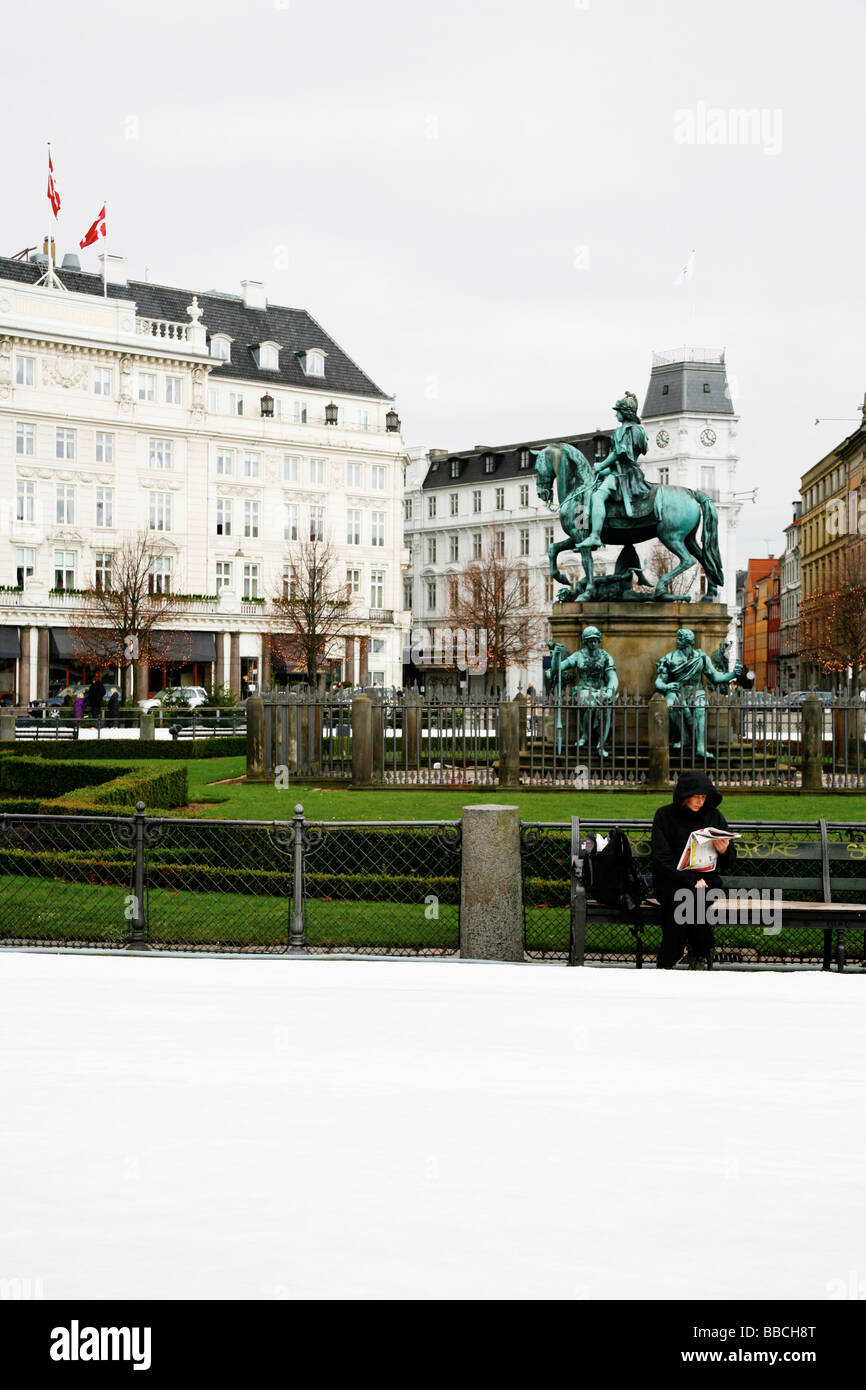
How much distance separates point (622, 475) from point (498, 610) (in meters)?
58.1

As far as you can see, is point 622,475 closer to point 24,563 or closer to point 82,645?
point 82,645

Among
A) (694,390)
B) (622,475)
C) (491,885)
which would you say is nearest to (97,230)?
(694,390)

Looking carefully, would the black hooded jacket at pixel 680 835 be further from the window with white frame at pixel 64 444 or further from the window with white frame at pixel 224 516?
the window with white frame at pixel 224 516

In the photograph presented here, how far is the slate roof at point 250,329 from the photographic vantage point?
227 ft

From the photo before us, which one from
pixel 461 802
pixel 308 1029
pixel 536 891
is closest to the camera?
pixel 308 1029

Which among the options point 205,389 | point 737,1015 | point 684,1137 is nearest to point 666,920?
point 737,1015

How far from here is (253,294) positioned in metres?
77.9

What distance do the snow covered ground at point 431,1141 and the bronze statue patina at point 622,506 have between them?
13212 mm

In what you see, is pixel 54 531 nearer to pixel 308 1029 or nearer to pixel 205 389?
pixel 205 389

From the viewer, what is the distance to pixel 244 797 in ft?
65.7

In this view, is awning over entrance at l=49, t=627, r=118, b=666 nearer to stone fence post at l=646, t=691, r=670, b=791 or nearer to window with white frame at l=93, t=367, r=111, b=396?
window with white frame at l=93, t=367, r=111, b=396

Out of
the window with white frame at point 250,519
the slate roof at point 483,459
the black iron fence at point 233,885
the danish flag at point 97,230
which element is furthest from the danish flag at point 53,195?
the black iron fence at point 233,885

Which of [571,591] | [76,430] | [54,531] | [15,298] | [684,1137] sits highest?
[15,298]

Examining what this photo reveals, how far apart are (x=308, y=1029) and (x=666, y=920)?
301 centimetres
